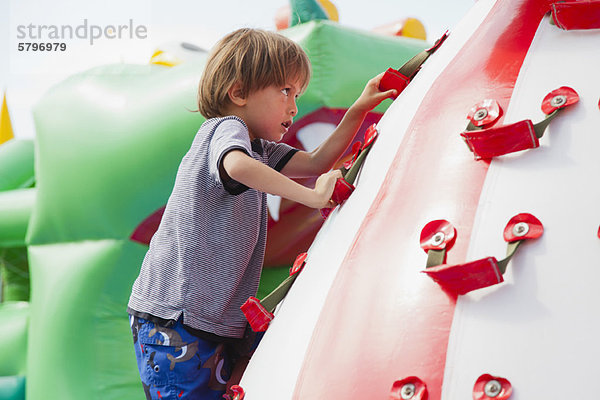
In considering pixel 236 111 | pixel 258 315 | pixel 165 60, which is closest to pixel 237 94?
pixel 236 111

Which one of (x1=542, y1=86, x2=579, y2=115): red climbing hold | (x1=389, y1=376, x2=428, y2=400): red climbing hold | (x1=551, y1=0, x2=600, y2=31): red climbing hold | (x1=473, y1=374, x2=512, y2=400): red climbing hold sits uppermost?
(x1=551, y1=0, x2=600, y2=31): red climbing hold

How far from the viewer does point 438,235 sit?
75cm

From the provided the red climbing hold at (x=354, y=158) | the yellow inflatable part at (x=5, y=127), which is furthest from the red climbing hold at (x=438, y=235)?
the yellow inflatable part at (x=5, y=127)

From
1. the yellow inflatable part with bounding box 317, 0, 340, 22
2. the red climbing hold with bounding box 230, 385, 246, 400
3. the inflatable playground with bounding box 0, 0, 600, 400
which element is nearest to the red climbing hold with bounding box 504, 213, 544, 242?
the inflatable playground with bounding box 0, 0, 600, 400

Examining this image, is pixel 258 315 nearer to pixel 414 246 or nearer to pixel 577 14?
pixel 414 246

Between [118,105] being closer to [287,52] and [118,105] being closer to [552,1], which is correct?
[287,52]

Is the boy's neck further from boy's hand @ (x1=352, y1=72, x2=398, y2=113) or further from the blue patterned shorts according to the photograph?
the blue patterned shorts

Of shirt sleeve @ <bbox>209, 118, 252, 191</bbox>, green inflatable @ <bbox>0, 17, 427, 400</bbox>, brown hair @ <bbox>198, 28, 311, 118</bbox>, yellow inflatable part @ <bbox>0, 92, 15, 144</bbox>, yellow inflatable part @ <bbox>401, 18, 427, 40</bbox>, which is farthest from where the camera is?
yellow inflatable part @ <bbox>0, 92, 15, 144</bbox>

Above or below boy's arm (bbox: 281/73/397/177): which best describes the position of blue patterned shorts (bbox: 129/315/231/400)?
below

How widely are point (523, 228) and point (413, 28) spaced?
1418 mm

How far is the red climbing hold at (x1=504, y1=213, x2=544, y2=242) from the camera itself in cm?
69

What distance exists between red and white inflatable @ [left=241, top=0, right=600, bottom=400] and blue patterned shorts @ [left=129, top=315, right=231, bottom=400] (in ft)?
0.53

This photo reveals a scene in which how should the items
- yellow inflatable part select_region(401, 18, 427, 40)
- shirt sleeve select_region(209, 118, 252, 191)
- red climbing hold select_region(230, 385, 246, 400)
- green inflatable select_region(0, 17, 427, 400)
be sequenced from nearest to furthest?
1. red climbing hold select_region(230, 385, 246, 400)
2. shirt sleeve select_region(209, 118, 252, 191)
3. green inflatable select_region(0, 17, 427, 400)
4. yellow inflatable part select_region(401, 18, 427, 40)

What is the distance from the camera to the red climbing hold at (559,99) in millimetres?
759
